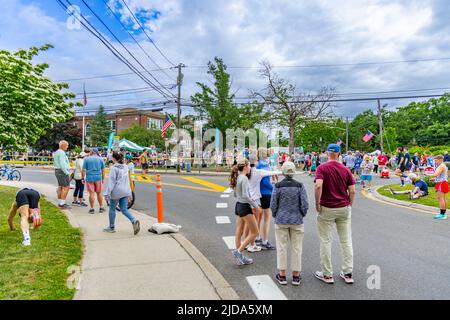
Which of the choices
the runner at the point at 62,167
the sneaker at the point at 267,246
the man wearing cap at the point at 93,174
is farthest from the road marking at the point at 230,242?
the runner at the point at 62,167

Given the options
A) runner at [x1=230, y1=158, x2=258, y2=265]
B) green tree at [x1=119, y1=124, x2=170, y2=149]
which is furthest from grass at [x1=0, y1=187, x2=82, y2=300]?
green tree at [x1=119, y1=124, x2=170, y2=149]

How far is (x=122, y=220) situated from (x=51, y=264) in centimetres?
359

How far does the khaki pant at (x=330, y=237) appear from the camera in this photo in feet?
15.3

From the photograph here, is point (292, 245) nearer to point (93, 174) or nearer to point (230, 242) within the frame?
point (230, 242)

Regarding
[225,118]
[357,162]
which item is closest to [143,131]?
[225,118]

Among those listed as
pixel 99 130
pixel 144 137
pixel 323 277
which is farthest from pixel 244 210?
pixel 99 130

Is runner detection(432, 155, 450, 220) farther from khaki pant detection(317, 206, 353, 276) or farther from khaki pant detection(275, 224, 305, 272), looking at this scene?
khaki pant detection(275, 224, 305, 272)

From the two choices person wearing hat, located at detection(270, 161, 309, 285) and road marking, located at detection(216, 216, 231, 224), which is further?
road marking, located at detection(216, 216, 231, 224)

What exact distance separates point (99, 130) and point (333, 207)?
215 feet

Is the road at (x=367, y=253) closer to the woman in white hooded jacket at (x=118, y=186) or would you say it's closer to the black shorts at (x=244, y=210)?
the black shorts at (x=244, y=210)

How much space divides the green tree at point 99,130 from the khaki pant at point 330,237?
63.6m

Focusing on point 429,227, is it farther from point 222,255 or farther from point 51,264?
point 51,264

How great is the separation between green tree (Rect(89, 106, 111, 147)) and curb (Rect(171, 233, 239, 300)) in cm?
6171

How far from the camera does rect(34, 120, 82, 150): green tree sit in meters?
47.3
